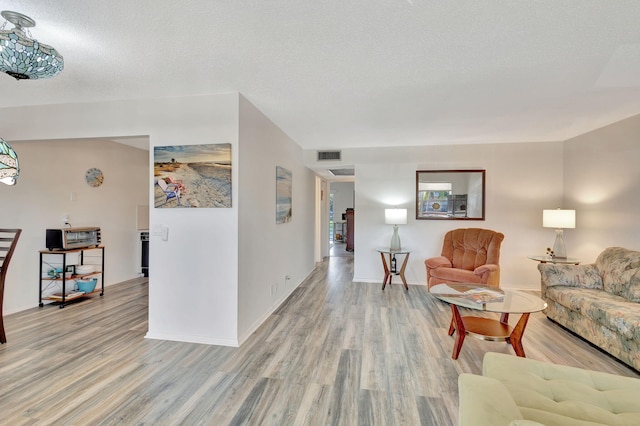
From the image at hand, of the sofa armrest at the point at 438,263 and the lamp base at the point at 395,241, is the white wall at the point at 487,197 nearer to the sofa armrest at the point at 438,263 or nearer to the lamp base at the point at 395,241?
the lamp base at the point at 395,241

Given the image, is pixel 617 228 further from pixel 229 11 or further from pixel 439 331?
pixel 229 11

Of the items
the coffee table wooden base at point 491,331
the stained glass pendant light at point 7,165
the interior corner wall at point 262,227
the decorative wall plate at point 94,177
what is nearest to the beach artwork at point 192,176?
the interior corner wall at point 262,227

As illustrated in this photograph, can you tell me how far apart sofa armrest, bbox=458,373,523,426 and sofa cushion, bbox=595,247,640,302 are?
2.72 meters

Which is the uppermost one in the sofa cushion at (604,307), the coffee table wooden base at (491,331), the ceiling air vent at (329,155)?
the ceiling air vent at (329,155)

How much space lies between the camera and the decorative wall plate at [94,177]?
174 inches

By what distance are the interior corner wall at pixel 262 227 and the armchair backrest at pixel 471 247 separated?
8.04 ft

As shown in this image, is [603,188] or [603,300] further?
[603,188]

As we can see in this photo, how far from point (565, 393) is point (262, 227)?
2.76 metres

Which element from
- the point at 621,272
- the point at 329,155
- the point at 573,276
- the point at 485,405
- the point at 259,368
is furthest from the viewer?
the point at 329,155

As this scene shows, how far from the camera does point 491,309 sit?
2.29 metres

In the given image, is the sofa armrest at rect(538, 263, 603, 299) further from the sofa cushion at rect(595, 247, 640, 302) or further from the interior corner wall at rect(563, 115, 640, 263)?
the interior corner wall at rect(563, 115, 640, 263)

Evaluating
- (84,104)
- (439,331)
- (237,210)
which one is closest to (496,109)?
(439,331)

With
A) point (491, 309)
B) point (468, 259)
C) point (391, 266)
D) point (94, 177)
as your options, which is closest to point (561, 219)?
point (468, 259)

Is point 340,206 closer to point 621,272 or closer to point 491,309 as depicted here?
point 621,272
